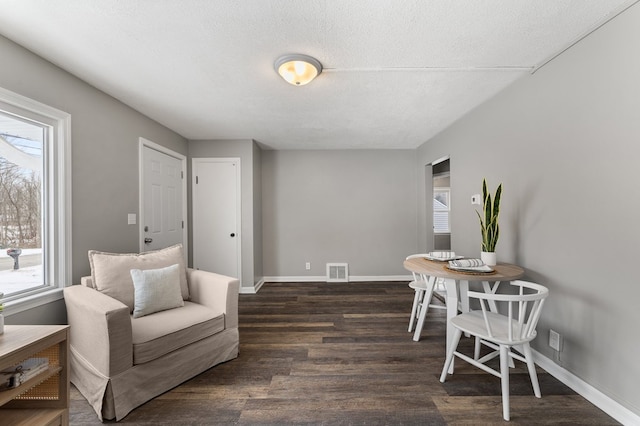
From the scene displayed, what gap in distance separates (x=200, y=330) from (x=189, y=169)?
105 inches

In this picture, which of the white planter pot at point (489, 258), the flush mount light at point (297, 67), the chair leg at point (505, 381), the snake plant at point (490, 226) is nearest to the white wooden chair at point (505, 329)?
the chair leg at point (505, 381)

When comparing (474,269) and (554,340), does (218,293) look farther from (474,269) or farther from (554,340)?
(554,340)

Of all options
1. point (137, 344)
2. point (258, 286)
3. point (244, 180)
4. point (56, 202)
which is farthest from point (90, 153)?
point (258, 286)

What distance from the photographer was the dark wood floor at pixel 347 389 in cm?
149

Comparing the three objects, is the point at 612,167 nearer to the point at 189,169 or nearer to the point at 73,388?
the point at 73,388

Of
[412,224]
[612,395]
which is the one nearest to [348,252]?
[412,224]

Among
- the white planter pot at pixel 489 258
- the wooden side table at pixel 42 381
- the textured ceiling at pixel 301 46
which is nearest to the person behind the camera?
the wooden side table at pixel 42 381

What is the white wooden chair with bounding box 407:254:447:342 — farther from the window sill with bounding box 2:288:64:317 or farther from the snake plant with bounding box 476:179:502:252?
the window sill with bounding box 2:288:64:317

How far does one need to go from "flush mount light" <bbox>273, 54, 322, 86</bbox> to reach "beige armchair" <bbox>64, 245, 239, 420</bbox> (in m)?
1.70

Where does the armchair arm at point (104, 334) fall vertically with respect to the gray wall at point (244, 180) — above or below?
below

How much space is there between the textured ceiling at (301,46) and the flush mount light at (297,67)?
5cm

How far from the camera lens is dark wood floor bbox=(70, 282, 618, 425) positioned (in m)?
1.49

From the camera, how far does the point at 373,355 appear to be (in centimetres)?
215

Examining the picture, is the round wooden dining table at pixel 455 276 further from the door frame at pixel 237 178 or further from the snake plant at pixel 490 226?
the door frame at pixel 237 178
